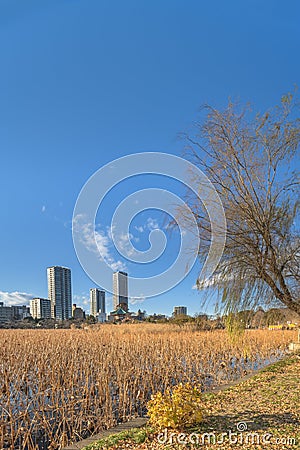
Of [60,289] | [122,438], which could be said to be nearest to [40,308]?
[60,289]

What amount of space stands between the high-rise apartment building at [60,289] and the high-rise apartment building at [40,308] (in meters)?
2.28

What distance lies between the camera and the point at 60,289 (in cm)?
2308

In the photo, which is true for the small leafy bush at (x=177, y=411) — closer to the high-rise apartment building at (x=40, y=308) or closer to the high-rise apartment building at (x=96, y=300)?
the high-rise apartment building at (x=96, y=300)

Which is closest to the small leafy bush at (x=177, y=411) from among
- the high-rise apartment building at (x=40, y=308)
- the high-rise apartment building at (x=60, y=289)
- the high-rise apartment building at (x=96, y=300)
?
the high-rise apartment building at (x=96, y=300)

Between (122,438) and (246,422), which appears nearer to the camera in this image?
(122,438)

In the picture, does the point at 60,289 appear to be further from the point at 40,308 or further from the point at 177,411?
the point at 177,411

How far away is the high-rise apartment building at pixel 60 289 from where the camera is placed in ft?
74.0

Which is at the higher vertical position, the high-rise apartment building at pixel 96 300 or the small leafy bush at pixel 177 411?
the high-rise apartment building at pixel 96 300

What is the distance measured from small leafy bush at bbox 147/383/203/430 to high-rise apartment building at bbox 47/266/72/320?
18418mm

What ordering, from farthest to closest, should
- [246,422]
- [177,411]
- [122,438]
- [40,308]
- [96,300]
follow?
[40,308]
[96,300]
[246,422]
[122,438]
[177,411]

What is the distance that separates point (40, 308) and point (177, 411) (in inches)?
1064

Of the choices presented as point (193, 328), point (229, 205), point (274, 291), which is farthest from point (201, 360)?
point (193, 328)

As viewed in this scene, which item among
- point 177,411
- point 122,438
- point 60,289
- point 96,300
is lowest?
point 122,438

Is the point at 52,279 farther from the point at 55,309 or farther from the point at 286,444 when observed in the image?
the point at 286,444
